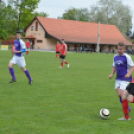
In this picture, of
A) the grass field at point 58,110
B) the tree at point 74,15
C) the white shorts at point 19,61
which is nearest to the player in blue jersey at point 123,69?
the grass field at point 58,110

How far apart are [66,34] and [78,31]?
12.8 feet

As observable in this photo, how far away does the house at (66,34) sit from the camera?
202 feet

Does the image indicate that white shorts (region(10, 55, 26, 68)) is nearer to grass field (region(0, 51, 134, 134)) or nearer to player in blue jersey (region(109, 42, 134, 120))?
grass field (region(0, 51, 134, 134))

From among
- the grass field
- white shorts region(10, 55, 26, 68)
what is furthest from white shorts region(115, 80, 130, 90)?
white shorts region(10, 55, 26, 68)

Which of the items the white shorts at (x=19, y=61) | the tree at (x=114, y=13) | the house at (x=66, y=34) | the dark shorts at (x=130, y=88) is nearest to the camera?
the dark shorts at (x=130, y=88)

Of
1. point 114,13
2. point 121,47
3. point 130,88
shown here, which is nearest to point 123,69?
point 121,47

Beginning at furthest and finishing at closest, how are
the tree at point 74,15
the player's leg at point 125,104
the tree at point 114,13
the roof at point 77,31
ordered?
the tree at point 74,15 → the tree at point 114,13 → the roof at point 77,31 → the player's leg at point 125,104

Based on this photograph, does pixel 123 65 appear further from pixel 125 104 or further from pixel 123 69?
pixel 125 104

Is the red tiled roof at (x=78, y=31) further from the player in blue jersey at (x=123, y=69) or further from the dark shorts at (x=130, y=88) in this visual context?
the dark shorts at (x=130, y=88)

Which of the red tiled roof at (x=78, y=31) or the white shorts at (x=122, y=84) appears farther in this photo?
the red tiled roof at (x=78, y=31)

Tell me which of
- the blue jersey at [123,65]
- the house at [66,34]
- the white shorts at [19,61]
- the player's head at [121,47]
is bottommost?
the white shorts at [19,61]

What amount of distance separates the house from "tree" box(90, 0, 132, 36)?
10.5m

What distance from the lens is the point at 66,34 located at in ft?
206

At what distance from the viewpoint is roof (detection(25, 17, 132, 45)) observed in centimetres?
6184
